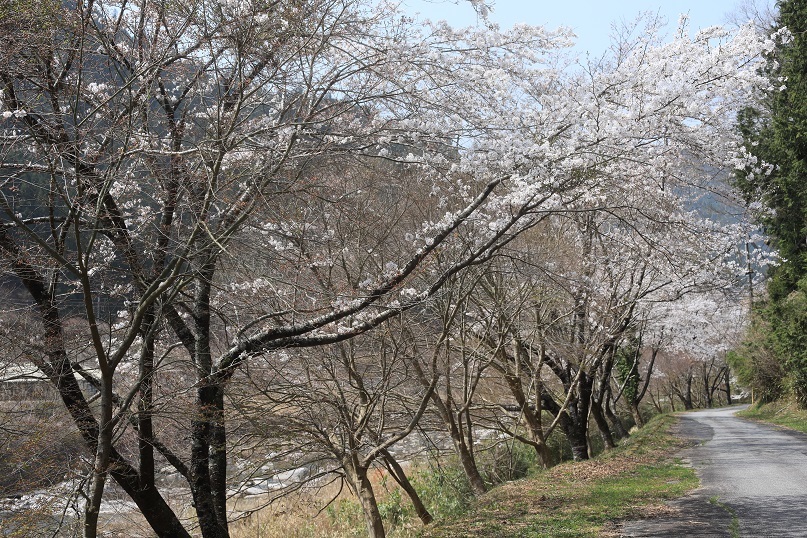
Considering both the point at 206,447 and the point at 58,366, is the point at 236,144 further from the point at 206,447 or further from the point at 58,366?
the point at 206,447

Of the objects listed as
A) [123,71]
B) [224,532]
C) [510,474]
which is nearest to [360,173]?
[123,71]

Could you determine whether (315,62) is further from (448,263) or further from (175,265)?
(448,263)

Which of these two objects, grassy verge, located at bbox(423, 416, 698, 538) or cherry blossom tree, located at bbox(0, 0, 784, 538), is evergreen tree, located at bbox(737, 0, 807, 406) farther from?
cherry blossom tree, located at bbox(0, 0, 784, 538)

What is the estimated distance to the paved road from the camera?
25.9 feet

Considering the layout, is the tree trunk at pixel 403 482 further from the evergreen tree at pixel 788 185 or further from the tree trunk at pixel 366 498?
the evergreen tree at pixel 788 185

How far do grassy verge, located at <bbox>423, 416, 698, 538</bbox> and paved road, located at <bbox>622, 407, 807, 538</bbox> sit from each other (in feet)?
1.32

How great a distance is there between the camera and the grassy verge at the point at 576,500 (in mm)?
8625

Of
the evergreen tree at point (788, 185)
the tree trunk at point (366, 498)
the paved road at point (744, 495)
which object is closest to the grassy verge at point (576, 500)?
the paved road at point (744, 495)

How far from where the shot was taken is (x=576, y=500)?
33.7 ft

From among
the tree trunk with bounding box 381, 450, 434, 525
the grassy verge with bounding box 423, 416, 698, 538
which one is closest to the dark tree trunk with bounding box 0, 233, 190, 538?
the grassy verge with bounding box 423, 416, 698, 538

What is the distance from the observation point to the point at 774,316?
2483 centimetres

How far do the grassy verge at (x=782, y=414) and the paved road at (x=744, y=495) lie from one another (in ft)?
14.3

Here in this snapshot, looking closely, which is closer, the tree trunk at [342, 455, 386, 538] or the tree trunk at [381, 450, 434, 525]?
the tree trunk at [342, 455, 386, 538]

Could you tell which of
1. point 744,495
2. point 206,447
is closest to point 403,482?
point 206,447
